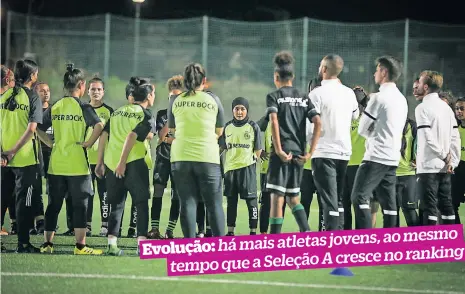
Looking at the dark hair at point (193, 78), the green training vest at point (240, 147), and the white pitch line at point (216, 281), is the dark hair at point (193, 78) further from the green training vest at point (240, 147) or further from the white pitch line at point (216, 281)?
the green training vest at point (240, 147)

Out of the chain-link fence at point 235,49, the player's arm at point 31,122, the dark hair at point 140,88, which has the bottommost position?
the player's arm at point 31,122

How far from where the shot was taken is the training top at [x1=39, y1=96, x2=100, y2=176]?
866 cm

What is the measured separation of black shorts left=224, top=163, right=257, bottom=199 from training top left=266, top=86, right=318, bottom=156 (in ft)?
7.12

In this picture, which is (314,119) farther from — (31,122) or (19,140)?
(19,140)

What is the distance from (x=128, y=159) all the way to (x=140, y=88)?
68 centimetres

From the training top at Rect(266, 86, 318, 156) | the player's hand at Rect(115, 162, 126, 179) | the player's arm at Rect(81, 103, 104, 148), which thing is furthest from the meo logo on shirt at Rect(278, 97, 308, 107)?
the player's arm at Rect(81, 103, 104, 148)

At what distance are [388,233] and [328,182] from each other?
0.66m

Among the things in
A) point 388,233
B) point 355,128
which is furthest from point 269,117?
point 355,128

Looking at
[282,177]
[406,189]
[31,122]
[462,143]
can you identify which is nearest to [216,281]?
[282,177]

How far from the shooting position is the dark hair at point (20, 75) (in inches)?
341

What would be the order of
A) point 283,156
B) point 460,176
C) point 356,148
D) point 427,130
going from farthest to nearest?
point 460,176 < point 356,148 < point 427,130 < point 283,156

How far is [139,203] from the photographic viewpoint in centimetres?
862

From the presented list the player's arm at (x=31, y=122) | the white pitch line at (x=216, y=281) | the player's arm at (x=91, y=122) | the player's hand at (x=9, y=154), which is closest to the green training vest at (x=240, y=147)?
the player's arm at (x=91, y=122)

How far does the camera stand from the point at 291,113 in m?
8.05
